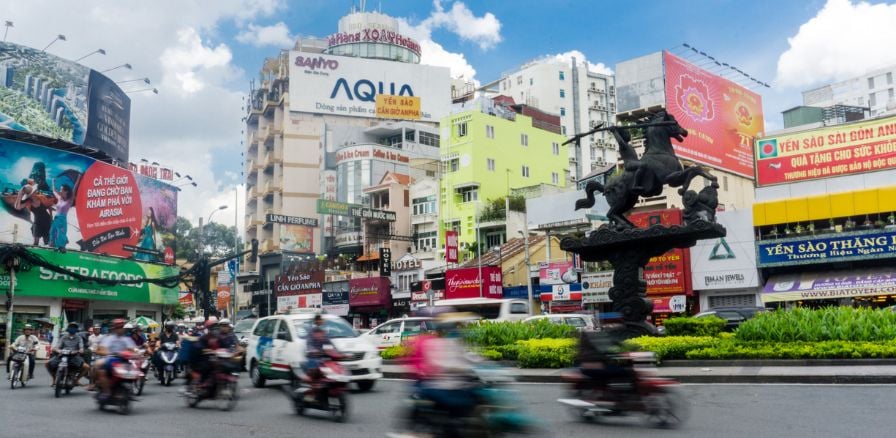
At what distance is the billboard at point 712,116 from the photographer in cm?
4766

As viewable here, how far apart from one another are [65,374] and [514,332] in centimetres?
1142

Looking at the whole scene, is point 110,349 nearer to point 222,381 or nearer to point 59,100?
point 222,381

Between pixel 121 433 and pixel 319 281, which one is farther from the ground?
pixel 319 281

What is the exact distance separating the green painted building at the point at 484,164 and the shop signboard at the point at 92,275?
21546 millimetres

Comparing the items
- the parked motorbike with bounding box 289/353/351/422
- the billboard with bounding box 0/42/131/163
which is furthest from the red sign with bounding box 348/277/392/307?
the parked motorbike with bounding box 289/353/351/422

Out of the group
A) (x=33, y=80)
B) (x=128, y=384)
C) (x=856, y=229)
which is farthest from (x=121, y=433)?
(x=33, y=80)

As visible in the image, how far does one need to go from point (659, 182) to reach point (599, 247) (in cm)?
233

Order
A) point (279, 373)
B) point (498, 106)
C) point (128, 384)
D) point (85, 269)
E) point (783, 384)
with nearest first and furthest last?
point (128, 384) → point (783, 384) → point (279, 373) → point (85, 269) → point (498, 106)

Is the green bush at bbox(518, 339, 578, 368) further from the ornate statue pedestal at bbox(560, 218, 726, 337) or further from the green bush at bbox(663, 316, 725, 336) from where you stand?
the green bush at bbox(663, 316, 725, 336)

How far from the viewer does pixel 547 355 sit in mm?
18938

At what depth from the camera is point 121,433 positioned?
420 inches

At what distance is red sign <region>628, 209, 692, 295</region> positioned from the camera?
1578 inches

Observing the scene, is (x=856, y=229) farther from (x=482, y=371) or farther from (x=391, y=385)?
(x=482, y=371)

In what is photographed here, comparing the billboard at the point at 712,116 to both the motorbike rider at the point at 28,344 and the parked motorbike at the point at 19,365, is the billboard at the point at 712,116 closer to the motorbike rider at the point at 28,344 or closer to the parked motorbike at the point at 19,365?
the motorbike rider at the point at 28,344
